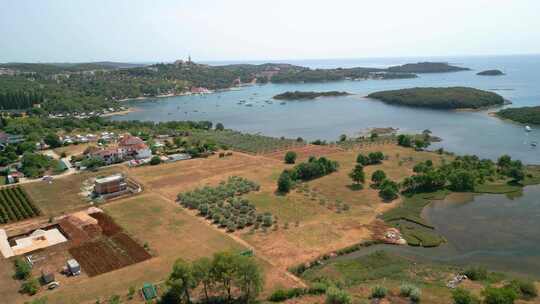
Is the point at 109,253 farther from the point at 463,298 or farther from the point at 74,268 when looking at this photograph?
the point at 463,298

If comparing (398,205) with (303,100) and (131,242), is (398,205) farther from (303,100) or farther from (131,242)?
(303,100)

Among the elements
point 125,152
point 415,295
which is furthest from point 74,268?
point 125,152

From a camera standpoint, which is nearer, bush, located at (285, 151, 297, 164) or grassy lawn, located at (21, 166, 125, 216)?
grassy lawn, located at (21, 166, 125, 216)

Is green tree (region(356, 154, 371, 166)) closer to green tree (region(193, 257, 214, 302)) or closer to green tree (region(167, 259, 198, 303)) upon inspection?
green tree (region(193, 257, 214, 302))

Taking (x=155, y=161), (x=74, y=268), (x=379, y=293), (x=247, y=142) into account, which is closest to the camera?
(x=379, y=293)

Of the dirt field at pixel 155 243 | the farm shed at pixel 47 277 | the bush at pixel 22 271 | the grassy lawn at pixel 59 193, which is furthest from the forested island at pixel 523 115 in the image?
the bush at pixel 22 271

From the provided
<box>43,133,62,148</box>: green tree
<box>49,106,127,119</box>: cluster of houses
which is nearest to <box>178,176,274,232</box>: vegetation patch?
<box>43,133,62,148</box>: green tree

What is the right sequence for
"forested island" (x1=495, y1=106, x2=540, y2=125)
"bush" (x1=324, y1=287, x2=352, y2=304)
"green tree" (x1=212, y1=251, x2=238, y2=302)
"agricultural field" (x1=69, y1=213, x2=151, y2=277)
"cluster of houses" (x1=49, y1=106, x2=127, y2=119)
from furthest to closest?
"cluster of houses" (x1=49, y1=106, x2=127, y2=119) < "forested island" (x1=495, y1=106, x2=540, y2=125) < "agricultural field" (x1=69, y1=213, x2=151, y2=277) < "green tree" (x1=212, y1=251, x2=238, y2=302) < "bush" (x1=324, y1=287, x2=352, y2=304)
